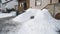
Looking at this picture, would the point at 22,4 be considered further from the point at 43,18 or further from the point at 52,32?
the point at 52,32

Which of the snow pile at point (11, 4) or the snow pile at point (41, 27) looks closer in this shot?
the snow pile at point (41, 27)

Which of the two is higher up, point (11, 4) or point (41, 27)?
point (11, 4)

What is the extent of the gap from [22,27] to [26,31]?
14 cm

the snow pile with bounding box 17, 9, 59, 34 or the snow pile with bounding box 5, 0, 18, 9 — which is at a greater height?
the snow pile with bounding box 5, 0, 18, 9

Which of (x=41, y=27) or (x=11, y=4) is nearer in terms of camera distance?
(x=41, y=27)

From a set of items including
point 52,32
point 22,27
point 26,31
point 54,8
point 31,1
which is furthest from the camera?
point 31,1

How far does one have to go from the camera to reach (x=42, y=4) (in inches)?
223

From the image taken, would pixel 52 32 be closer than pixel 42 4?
Yes

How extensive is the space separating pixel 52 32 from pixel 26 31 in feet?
1.11

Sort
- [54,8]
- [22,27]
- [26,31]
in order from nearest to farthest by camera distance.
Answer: [26,31] → [22,27] → [54,8]

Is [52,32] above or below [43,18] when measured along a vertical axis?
below

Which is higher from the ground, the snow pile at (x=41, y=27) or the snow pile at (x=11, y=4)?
the snow pile at (x=11, y=4)

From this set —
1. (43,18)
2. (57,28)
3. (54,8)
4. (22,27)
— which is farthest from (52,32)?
(54,8)

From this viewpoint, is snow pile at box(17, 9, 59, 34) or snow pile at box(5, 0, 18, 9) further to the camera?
snow pile at box(5, 0, 18, 9)
